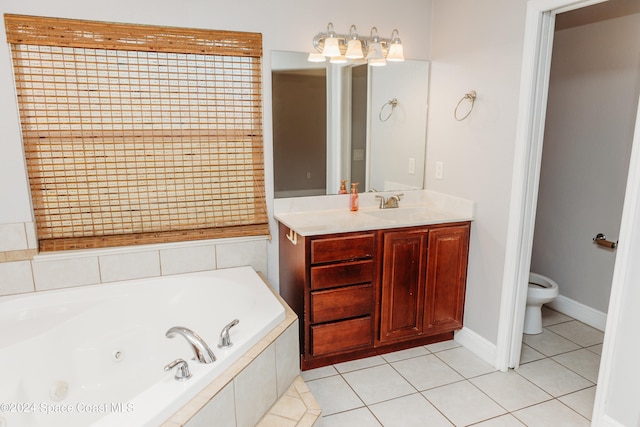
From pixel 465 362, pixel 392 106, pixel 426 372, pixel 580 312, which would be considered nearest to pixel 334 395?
pixel 426 372

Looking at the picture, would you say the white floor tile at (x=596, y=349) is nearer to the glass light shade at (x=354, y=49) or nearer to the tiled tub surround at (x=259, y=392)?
the tiled tub surround at (x=259, y=392)

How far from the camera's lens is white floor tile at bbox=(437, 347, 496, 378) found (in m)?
2.56

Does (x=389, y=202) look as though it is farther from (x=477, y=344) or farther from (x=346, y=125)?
(x=477, y=344)

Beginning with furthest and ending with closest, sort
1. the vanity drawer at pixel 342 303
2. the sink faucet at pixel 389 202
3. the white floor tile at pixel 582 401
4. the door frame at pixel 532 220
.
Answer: the sink faucet at pixel 389 202 < the vanity drawer at pixel 342 303 < the white floor tile at pixel 582 401 < the door frame at pixel 532 220

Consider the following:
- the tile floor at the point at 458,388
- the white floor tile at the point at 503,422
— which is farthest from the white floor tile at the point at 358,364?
the white floor tile at the point at 503,422

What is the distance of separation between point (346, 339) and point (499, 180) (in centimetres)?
128

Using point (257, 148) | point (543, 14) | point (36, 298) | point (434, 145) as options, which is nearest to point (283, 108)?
point (257, 148)

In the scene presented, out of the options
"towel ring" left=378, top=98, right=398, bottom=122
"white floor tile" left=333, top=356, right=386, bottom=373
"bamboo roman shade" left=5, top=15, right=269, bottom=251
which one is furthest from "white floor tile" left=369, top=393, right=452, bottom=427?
"towel ring" left=378, top=98, right=398, bottom=122

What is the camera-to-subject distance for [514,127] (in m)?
2.35

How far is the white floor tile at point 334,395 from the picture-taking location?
2223mm

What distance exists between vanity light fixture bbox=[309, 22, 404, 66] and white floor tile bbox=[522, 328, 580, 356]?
2.08 m

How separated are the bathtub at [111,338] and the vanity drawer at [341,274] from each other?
0.26 meters

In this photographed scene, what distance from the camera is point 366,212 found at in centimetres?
294

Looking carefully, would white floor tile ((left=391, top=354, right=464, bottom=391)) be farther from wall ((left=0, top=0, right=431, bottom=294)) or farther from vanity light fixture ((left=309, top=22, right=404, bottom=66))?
vanity light fixture ((left=309, top=22, right=404, bottom=66))
